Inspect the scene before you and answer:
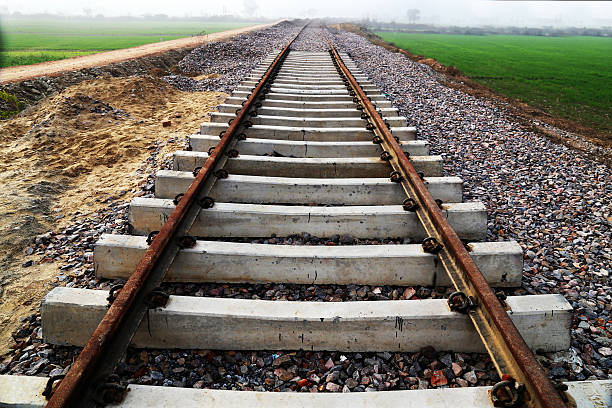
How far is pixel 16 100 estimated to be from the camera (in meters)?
7.46

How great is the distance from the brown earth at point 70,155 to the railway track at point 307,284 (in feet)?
2.13


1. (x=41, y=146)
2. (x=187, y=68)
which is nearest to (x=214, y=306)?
(x=41, y=146)

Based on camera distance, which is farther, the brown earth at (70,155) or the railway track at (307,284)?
the brown earth at (70,155)

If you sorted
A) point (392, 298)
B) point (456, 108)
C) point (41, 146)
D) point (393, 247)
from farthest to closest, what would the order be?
point (456, 108)
point (41, 146)
point (393, 247)
point (392, 298)

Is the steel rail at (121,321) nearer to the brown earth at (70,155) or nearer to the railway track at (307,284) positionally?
the railway track at (307,284)

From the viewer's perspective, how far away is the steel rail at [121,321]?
1339 millimetres

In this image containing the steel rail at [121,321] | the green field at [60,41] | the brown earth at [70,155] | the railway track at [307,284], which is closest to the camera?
the steel rail at [121,321]

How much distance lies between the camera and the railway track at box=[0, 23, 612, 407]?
149 cm

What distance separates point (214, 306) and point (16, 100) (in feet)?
26.7

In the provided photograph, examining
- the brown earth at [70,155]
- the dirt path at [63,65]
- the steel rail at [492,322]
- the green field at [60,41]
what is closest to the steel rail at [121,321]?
the brown earth at [70,155]

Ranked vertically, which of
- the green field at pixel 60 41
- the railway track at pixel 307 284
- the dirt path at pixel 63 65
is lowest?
the railway track at pixel 307 284

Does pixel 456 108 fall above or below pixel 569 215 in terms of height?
above

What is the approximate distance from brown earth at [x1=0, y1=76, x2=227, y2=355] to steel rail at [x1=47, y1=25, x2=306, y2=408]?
0.85 m

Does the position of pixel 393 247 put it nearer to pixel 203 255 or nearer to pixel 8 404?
pixel 203 255
